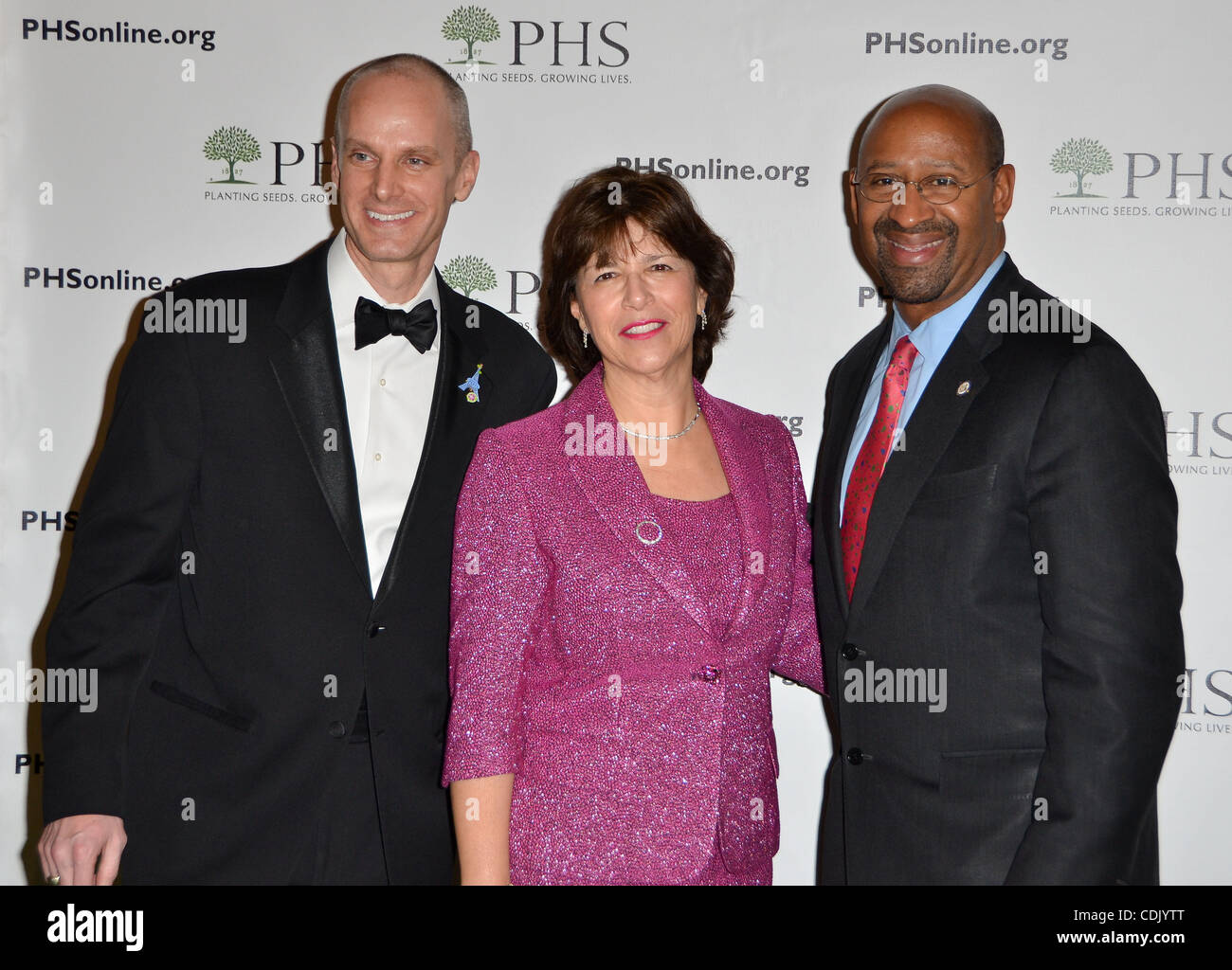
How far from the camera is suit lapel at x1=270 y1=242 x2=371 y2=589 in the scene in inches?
94.1

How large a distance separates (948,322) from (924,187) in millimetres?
314

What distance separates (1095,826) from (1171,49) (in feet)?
7.98

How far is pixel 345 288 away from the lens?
2.59 m

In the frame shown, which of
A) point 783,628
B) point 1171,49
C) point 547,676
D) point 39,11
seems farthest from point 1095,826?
point 39,11

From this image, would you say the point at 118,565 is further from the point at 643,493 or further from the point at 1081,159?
the point at 1081,159

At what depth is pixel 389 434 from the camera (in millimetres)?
2498

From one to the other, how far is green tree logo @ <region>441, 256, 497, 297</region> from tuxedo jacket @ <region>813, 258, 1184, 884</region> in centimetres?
142

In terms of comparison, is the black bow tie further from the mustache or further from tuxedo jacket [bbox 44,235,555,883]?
the mustache

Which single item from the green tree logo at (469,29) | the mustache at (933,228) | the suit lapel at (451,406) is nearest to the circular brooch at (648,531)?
the suit lapel at (451,406)

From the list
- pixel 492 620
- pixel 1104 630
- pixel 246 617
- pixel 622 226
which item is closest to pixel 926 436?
pixel 1104 630

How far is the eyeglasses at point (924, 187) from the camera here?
2.39 m

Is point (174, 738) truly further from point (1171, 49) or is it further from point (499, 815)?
point (1171, 49)

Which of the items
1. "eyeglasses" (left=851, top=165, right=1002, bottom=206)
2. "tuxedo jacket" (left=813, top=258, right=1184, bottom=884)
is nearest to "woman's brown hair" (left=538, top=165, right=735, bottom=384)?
"eyeglasses" (left=851, top=165, right=1002, bottom=206)

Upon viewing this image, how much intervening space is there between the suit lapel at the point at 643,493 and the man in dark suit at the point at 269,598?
13.8 inches
